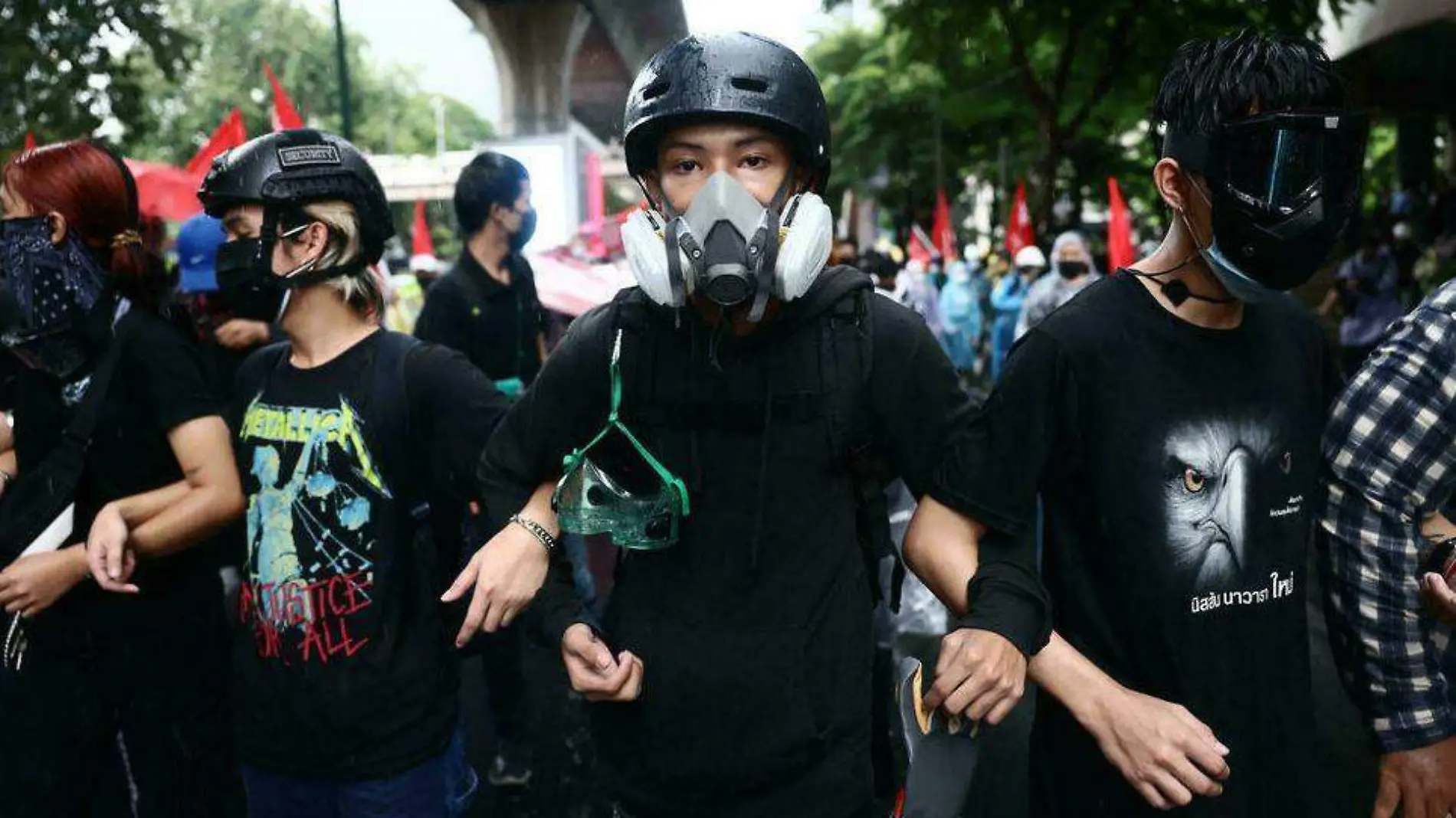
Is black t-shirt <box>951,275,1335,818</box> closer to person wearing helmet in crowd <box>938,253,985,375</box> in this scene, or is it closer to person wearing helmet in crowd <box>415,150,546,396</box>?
person wearing helmet in crowd <box>415,150,546,396</box>

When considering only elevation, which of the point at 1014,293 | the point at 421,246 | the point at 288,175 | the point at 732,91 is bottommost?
the point at 1014,293

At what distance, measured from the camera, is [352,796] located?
2535mm

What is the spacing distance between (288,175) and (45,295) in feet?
2.21

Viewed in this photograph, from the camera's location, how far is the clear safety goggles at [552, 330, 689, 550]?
1.98 metres

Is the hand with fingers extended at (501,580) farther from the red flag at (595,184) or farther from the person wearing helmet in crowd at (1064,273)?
the red flag at (595,184)

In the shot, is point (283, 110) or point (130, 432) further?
point (283, 110)

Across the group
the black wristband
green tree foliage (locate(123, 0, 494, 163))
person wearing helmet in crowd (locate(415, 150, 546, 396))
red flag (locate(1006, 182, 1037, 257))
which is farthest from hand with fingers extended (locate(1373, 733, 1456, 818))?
green tree foliage (locate(123, 0, 494, 163))

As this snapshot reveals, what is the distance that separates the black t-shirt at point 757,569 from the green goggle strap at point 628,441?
3 cm

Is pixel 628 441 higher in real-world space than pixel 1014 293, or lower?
higher

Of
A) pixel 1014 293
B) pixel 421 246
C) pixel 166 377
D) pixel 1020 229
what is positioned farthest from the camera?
pixel 1020 229

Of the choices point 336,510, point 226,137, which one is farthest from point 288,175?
point 226,137

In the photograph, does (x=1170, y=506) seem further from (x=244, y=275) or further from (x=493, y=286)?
(x=493, y=286)

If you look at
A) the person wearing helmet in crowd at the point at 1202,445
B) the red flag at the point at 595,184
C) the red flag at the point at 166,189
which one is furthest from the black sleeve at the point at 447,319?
the red flag at the point at 595,184

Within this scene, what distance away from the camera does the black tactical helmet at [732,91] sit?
198cm
